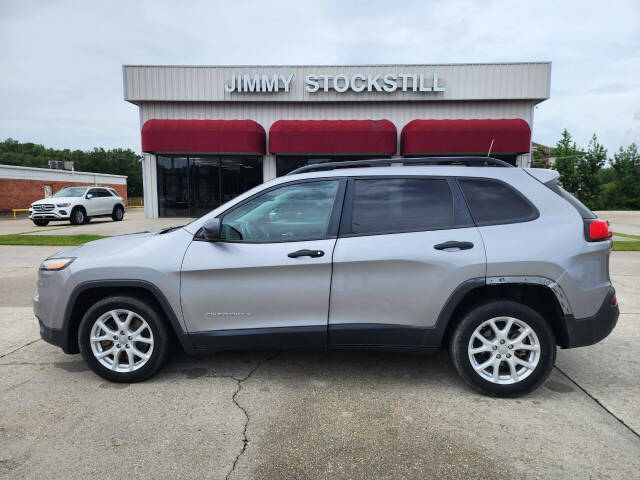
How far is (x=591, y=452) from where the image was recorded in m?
2.38

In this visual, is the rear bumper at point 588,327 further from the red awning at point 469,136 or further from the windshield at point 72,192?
the windshield at point 72,192

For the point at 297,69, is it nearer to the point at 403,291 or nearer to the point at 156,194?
the point at 156,194

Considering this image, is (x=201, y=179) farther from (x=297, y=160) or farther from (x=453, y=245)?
(x=453, y=245)

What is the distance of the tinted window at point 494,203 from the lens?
3086 mm

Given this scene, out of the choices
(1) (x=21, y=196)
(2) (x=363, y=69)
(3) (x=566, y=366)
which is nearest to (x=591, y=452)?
(3) (x=566, y=366)

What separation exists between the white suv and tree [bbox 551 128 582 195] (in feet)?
167

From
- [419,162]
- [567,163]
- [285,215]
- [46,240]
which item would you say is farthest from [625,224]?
[567,163]

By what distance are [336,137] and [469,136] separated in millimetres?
5643

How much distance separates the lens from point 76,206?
61.0 feet

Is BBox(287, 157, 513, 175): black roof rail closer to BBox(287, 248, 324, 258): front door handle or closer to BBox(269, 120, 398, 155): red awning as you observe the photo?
BBox(287, 248, 324, 258): front door handle

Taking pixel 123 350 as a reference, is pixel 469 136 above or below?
above

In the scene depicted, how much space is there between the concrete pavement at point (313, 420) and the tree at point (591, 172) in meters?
58.3

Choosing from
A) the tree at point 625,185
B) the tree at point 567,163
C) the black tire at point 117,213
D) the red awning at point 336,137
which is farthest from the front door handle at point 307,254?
the tree at point 625,185

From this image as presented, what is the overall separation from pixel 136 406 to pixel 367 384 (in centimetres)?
175
